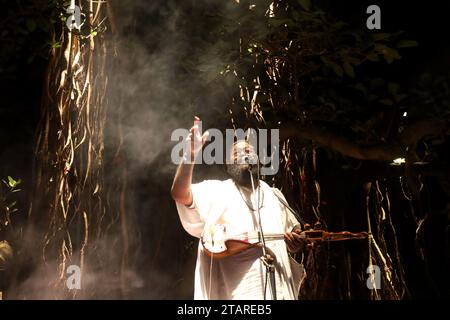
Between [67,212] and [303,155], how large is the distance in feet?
5.18

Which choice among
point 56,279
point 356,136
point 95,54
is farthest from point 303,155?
point 56,279

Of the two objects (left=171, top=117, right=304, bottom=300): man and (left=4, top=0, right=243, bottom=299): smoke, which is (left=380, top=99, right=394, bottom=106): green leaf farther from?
(left=171, top=117, right=304, bottom=300): man

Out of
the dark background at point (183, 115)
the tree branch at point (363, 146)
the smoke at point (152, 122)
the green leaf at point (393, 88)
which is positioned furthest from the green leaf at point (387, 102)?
the smoke at point (152, 122)

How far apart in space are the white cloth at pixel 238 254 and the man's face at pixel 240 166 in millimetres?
42

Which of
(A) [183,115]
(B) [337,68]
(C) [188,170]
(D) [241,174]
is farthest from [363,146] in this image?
(C) [188,170]

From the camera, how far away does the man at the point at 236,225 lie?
8.93 ft

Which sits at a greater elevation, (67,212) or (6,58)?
(6,58)

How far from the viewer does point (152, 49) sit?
3744 millimetres

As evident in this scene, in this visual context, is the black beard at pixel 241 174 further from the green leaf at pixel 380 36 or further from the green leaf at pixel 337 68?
the green leaf at pixel 380 36

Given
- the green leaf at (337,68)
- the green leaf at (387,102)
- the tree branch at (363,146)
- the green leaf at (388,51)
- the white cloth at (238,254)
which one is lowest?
the white cloth at (238,254)

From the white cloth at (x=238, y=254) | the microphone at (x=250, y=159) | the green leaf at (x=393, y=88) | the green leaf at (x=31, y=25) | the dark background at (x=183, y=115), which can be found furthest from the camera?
the green leaf at (x=393, y=88)
